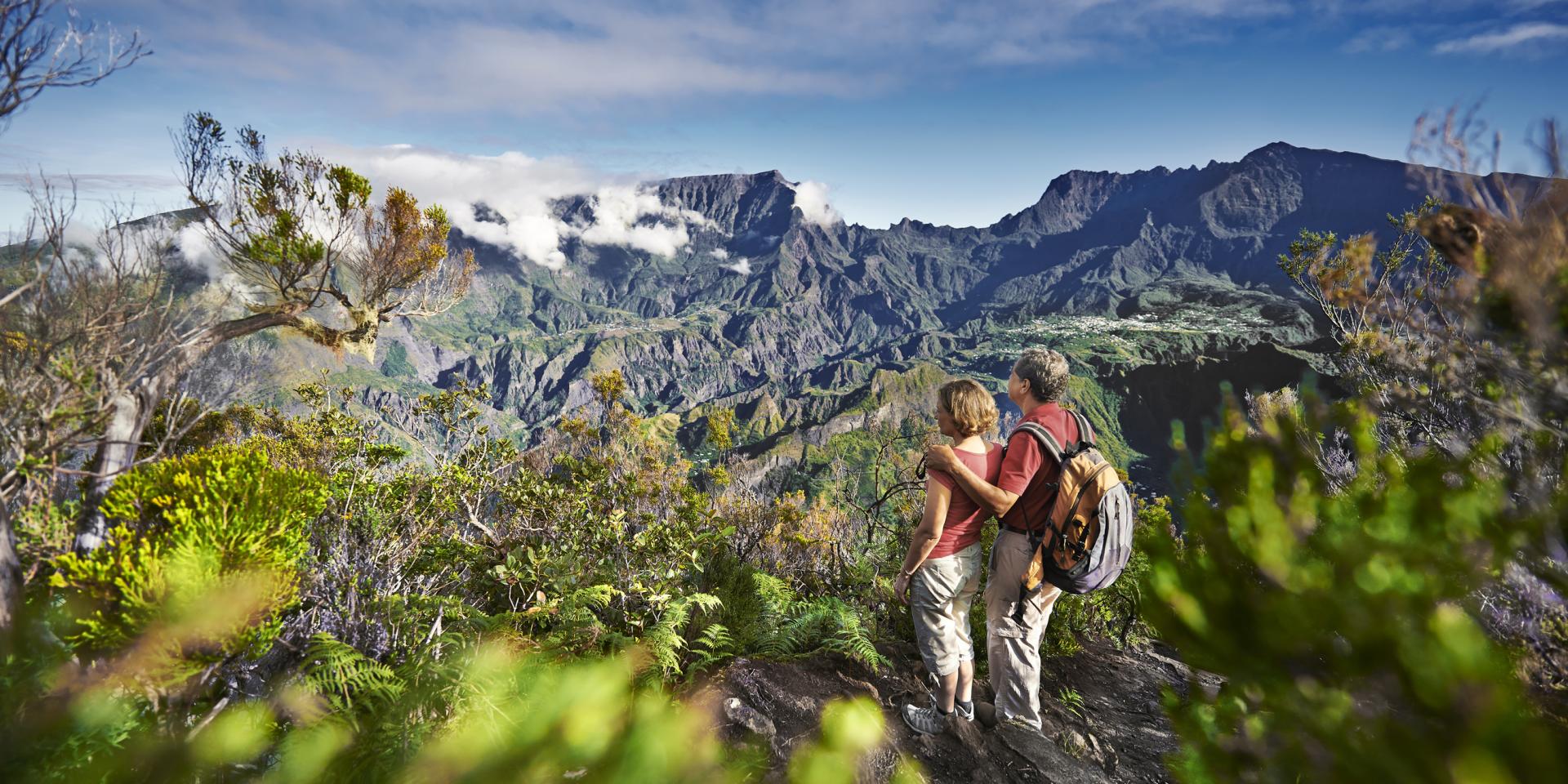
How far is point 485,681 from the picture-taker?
2590 millimetres

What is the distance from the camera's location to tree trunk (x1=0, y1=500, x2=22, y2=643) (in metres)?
2.53

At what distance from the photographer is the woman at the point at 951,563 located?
133 inches

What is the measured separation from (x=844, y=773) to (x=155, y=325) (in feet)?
35.1

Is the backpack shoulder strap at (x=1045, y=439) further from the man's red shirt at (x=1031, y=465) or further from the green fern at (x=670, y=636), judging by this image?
the green fern at (x=670, y=636)

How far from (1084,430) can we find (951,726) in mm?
2117

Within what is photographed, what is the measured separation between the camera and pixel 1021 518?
3.56 meters

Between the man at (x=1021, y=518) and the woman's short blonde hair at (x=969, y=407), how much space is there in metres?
0.17

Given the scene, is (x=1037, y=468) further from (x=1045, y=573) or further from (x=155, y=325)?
(x=155, y=325)

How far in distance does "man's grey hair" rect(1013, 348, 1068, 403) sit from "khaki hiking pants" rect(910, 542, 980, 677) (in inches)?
42.1

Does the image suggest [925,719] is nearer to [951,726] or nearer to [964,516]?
[951,726]

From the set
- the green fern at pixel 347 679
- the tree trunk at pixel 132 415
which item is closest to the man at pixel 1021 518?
the green fern at pixel 347 679

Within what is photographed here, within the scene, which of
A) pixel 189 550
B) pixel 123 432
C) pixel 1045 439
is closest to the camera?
pixel 189 550

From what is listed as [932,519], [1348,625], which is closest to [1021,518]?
[932,519]

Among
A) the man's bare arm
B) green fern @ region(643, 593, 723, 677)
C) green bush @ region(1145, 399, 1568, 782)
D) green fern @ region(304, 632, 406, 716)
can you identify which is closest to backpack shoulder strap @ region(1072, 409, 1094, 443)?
the man's bare arm
